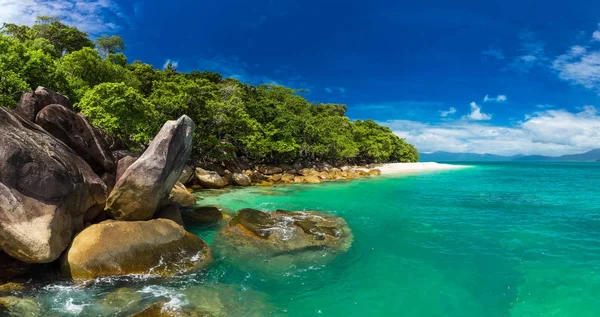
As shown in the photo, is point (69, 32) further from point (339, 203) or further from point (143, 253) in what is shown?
point (143, 253)

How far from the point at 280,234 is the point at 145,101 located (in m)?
16.7

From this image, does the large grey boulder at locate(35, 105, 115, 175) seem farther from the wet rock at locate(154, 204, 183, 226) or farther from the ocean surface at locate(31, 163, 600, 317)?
the ocean surface at locate(31, 163, 600, 317)

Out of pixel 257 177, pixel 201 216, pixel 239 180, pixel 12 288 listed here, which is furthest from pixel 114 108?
pixel 257 177

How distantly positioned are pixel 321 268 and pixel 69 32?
6398cm

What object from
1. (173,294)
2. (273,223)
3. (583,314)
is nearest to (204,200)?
(273,223)

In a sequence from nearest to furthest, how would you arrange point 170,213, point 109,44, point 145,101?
point 170,213
point 145,101
point 109,44

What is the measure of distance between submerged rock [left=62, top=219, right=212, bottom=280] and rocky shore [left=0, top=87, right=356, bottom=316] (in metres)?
0.03

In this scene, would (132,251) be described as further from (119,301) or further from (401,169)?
(401,169)

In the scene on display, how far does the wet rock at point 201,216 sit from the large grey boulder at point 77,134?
4596mm

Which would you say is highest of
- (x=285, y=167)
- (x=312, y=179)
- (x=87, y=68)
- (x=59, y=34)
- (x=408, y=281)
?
(x=59, y=34)

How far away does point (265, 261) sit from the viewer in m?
11.8

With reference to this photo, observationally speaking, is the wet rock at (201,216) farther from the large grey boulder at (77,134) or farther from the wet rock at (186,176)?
the wet rock at (186,176)

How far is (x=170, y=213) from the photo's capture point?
13.9 metres

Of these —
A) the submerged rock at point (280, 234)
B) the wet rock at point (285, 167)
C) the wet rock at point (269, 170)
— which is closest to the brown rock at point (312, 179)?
the wet rock at point (269, 170)
